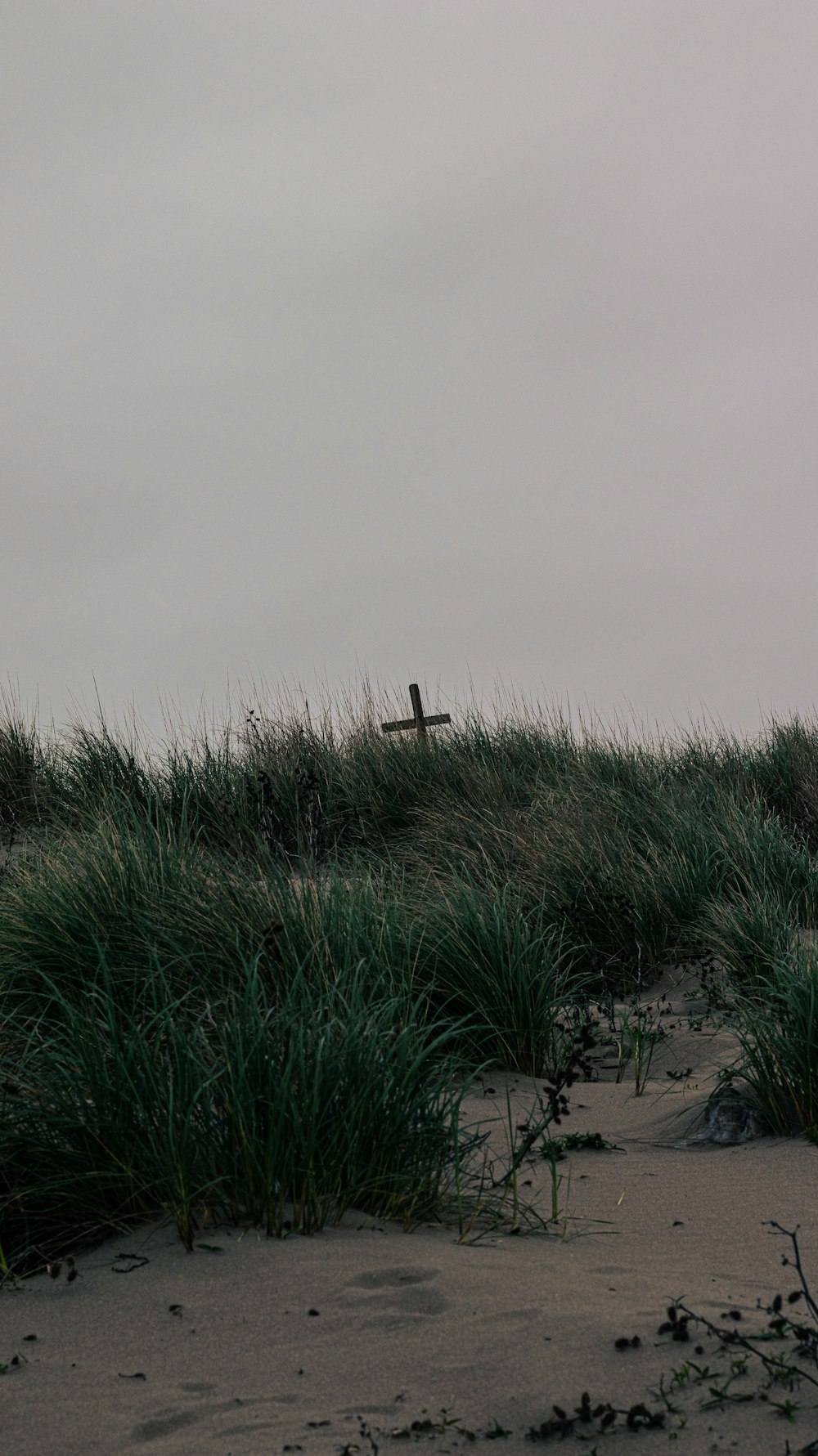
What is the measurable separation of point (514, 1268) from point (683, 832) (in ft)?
19.0

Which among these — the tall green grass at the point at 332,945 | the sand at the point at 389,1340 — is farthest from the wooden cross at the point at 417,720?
the sand at the point at 389,1340

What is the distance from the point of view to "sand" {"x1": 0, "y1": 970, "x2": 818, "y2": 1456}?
2.27 meters

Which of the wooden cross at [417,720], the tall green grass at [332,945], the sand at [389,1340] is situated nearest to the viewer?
the sand at [389,1340]

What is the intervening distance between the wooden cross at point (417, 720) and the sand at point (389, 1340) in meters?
9.37

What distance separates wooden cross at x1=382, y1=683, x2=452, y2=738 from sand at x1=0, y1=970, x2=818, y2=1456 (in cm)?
937

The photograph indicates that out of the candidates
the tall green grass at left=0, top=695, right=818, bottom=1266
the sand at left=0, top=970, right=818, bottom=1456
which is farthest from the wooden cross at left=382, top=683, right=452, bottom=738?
the sand at left=0, top=970, right=818, bottom=1456

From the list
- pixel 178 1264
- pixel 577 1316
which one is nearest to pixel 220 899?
pixel 178 1264

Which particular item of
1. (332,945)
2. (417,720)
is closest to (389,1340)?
(332,945)

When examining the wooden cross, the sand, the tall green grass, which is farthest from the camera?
the wooden cross

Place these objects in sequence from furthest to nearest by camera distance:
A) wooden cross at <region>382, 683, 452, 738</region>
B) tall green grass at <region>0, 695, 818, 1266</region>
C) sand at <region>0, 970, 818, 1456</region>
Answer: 1. wooden cross at <region>382, 683, 452, 738</region>
2. tall green grass at <region>0, 695, 818, 1266</region>
3. sand at <region>0, 970, 818, 1456</region>

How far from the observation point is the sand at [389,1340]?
7.45 feet

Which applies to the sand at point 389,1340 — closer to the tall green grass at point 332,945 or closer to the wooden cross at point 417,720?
the tall green grass at point 332,945

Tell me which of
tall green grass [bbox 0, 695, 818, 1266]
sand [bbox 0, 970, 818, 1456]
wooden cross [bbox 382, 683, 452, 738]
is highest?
wooden cross [bbox 382, 683, 452, 738]

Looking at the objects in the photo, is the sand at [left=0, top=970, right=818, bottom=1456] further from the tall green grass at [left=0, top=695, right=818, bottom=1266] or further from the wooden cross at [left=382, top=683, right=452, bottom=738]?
the wooden cross at [left=382, top=683, right=452, bottom=738]
